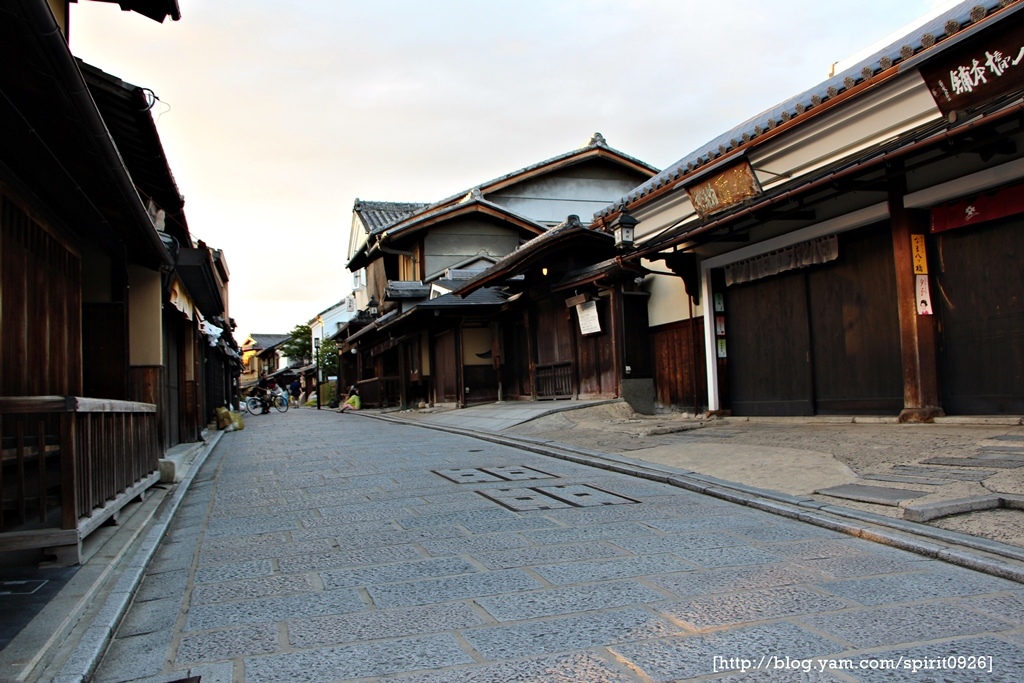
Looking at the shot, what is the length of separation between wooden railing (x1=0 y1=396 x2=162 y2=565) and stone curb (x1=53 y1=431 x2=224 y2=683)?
40 centimetres

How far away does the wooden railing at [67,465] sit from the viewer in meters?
4.95

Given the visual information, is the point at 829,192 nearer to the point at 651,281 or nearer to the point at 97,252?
the point at 651,281

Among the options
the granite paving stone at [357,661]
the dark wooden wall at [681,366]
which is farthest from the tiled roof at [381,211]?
the granite paving stone at [357,661]

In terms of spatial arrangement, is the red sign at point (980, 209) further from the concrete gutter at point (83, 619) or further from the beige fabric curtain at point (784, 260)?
the concrete gutter at point (83, 619)

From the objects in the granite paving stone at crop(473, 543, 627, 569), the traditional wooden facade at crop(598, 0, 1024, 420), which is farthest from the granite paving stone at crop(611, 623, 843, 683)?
the traditional wooden facade at crop(598, 0, 1024, 420)

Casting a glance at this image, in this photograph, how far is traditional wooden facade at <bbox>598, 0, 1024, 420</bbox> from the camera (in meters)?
8.79

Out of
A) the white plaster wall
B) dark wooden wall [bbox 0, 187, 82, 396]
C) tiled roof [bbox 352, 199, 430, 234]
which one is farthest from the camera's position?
tiled roof [bbox 352, 199, 430, 234]

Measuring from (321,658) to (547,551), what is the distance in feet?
7.62

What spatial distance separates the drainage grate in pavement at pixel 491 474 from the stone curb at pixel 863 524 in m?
1.02

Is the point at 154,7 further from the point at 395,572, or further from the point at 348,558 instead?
the point at 395,572

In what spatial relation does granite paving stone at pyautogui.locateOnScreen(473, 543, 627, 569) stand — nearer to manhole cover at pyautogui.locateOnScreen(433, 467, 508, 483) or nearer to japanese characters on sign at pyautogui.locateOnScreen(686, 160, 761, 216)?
manhole cover at pyautogui.locateOnScreen(433, 467, 508, 483)

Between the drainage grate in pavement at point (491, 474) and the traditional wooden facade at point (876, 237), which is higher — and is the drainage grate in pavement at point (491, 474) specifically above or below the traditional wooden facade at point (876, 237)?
below

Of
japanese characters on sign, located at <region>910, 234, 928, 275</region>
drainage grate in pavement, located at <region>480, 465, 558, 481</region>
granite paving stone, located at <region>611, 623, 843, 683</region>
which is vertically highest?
japanese characters on sign, located at <region>910, 234, 928, 275</region>

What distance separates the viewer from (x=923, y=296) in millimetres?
10273
